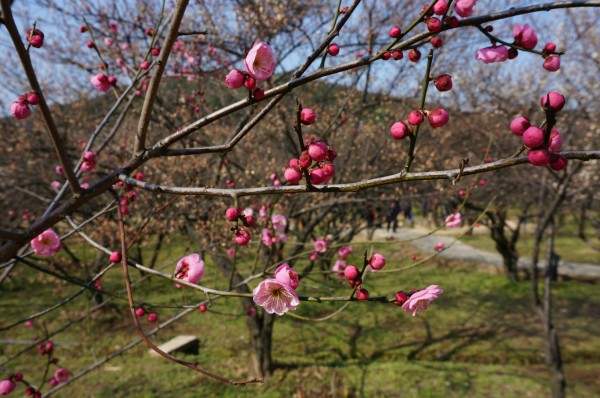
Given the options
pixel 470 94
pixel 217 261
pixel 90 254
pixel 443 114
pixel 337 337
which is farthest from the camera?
pixel 90 254

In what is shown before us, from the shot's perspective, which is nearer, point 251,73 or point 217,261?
point 251,73

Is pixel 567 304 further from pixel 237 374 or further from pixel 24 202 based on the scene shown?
pixel 24 202

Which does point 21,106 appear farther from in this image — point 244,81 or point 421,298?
point 421,298

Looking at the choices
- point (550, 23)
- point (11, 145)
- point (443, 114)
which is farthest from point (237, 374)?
point (550, 23)

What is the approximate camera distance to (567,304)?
29.7ft

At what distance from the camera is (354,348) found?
6.79 metres

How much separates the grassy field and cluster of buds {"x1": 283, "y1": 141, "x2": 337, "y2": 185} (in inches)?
123

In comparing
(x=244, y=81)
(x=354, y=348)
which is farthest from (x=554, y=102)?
(x=354, y=348)

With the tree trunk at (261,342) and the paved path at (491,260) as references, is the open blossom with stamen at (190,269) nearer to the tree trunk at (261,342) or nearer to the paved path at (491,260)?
the tree trunk at (261,342)

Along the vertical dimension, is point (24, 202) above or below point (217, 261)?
above

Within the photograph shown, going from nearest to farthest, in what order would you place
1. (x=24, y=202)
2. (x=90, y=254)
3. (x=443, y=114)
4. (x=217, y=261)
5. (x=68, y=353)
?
1. (x=443, y=114)
2. (x=217, y=261)
3. (x=68, y=353)
4. (x=24, y=202)
5. (x=90, y=254)

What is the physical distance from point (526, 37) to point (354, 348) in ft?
21.5

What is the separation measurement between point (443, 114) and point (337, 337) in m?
6.87

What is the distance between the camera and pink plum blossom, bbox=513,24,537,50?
1.00 m
